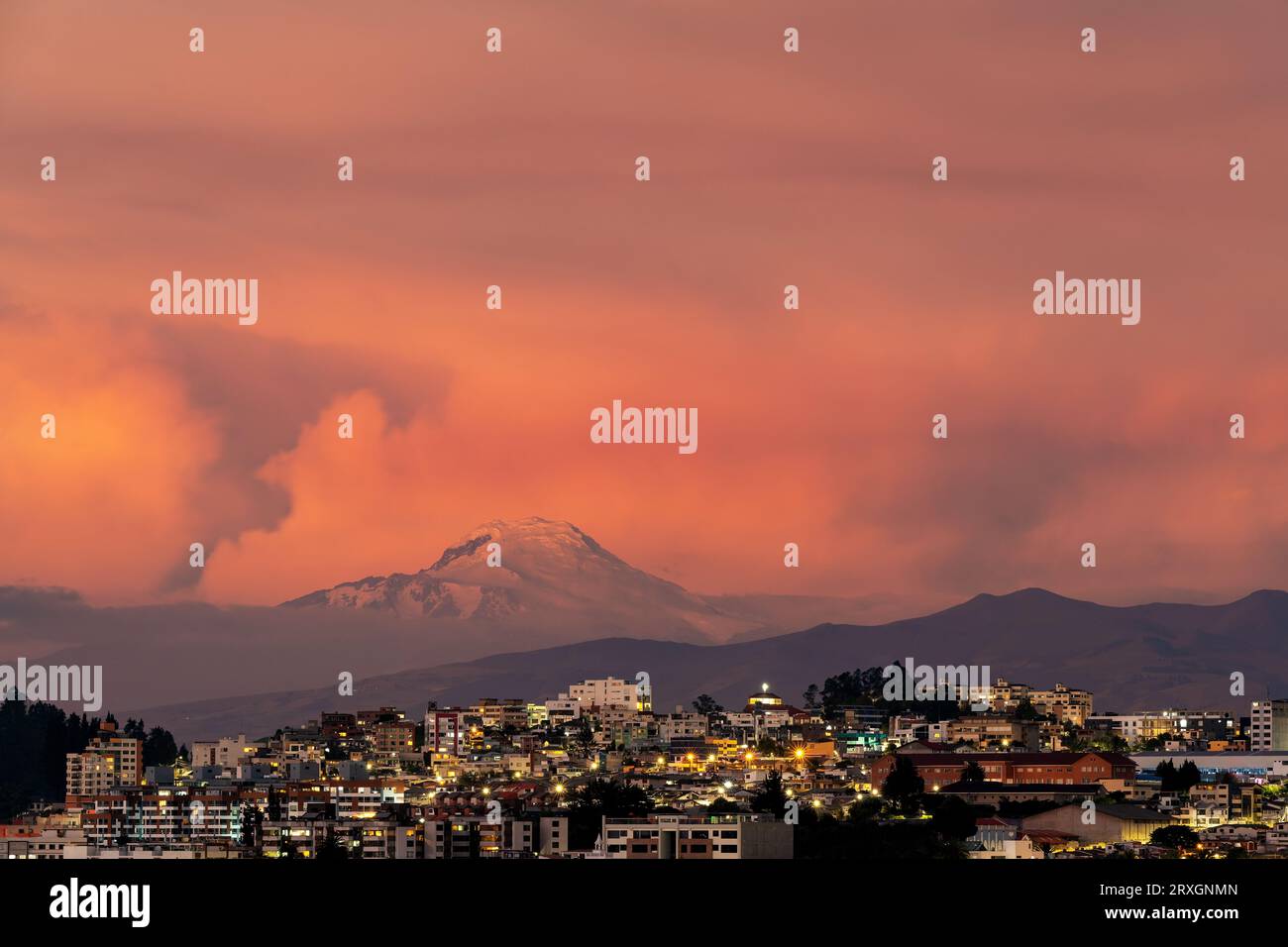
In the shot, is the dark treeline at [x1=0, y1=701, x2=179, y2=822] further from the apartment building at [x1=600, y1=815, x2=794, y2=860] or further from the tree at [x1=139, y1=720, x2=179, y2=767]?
the apartment building at [x1=600, y1=815, x2=794, y2=860]

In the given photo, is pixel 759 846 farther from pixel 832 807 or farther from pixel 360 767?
pixel 360 767

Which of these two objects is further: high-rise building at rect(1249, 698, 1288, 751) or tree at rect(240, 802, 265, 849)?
high-rise building at rect(1249, 698, 1288, 751)

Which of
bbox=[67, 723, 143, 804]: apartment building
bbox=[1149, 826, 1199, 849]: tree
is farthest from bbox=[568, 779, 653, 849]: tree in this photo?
bbox=[67, 723, 143, 804]: apartment building

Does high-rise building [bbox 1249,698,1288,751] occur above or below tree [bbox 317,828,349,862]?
above

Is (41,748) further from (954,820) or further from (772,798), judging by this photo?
(954,820)

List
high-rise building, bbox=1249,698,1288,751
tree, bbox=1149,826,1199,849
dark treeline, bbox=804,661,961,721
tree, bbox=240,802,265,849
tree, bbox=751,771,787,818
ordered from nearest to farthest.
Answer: tree, bbox=1149,826,1199,849
tree, bbox=240,802,265,849
tree, bbox=751,771,787,818
high-rise building, bbox=1249,698,1288,751
dark treeline, bbox=804,661,961,721

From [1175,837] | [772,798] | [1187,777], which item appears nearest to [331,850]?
[772,798]

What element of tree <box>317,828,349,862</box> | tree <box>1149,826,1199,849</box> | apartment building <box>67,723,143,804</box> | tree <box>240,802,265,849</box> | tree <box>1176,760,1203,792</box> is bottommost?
tree <box>1149,826,1199,849</box>
